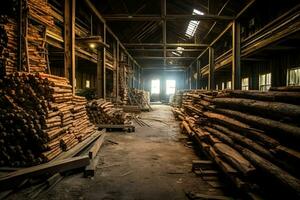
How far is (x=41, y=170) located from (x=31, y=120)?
1300 mm

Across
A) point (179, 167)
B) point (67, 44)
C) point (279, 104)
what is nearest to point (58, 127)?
point (179, 167)

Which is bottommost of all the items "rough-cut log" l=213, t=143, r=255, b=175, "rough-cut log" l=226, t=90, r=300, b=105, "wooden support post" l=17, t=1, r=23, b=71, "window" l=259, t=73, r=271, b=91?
"rough-cut log" l=213, t=143, r=255, b=175

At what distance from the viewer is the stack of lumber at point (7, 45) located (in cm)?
605

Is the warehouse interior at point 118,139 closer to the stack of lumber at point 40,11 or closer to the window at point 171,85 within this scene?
the stack of lumber at point 40,11

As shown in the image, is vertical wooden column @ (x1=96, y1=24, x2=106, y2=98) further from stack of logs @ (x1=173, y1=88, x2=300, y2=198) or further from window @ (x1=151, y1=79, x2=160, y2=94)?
window @ (x1=151, y1=79, x2=160, y2=94)

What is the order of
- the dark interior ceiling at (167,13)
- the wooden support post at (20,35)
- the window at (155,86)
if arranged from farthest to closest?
1. the window at (155,86)
2. the dark interior ceiling at (167,13)
3. the wooden support post at (20,35)

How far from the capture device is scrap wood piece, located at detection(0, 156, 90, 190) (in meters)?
4.36

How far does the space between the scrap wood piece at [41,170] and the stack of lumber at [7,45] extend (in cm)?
265

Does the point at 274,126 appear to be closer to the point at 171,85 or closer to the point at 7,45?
the point at 7,45

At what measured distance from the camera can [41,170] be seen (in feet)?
15.7

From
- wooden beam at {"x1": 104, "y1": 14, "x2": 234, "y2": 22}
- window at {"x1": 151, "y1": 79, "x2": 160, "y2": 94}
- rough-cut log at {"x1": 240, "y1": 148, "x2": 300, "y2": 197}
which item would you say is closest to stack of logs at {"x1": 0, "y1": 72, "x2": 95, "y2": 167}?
rough-cut log at {"x1": 240, "y1": 148, "x2": 300, "y2": 197}

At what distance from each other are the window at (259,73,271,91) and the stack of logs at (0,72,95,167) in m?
12.4

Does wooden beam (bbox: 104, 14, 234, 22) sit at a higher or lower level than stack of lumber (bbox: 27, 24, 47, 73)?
higher

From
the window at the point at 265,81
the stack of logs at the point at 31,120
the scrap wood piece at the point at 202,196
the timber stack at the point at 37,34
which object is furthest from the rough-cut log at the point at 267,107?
the window at the point at 265,81
